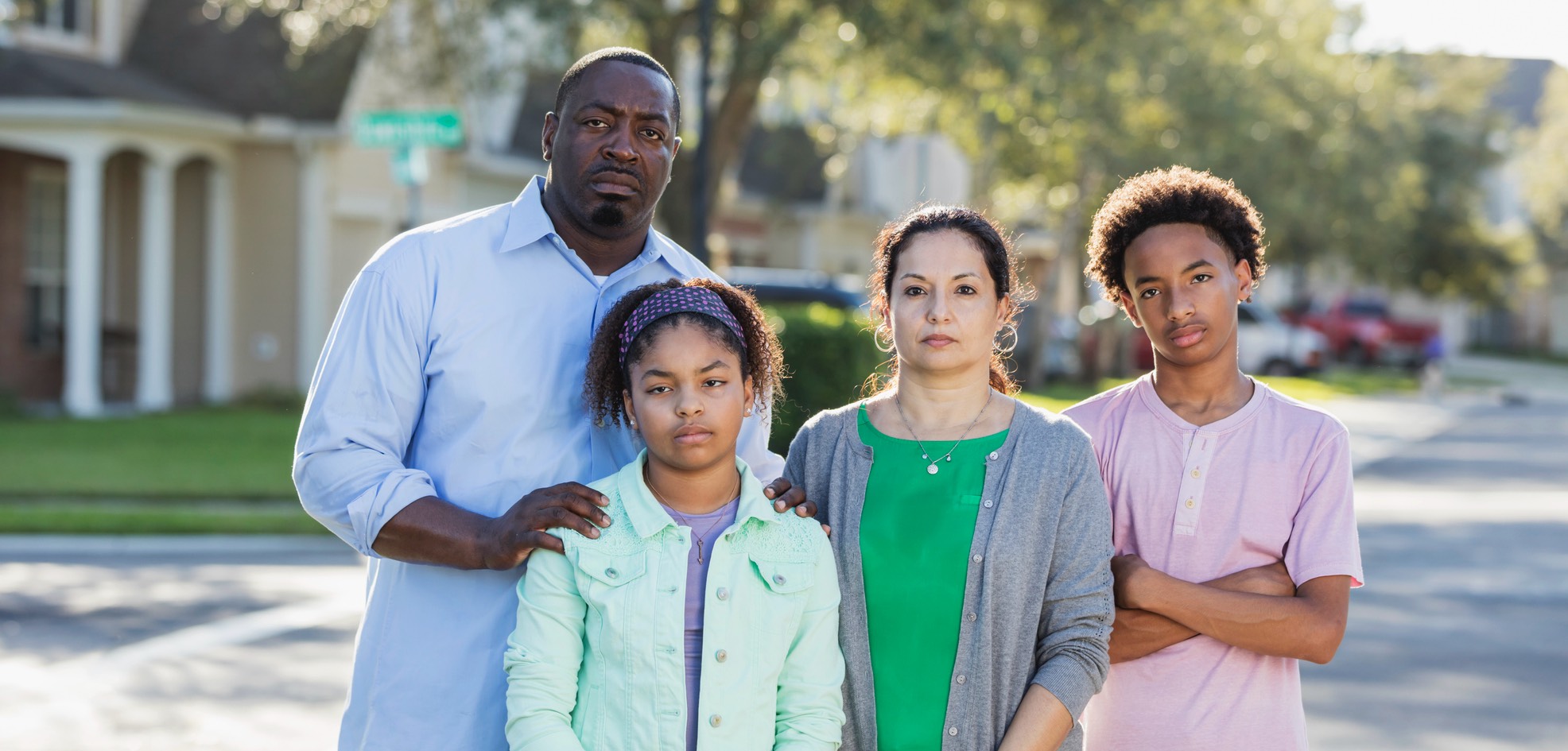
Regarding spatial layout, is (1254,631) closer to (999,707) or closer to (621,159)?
(999,707)

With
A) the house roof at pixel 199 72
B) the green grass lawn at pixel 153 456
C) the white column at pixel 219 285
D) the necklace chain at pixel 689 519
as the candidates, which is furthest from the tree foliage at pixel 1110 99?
the necklace chain at pixel 689 519

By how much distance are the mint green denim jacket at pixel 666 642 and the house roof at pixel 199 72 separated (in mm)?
15521

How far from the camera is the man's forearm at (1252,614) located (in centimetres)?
285

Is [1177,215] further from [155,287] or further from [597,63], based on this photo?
[155,287]

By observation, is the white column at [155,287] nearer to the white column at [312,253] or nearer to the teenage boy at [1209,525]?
the white column at [312,253]

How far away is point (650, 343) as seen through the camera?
111 inches

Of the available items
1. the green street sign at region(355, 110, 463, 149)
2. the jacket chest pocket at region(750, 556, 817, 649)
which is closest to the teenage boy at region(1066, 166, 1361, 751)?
the jacket chest pocket at region(750, 556, 817, 649)

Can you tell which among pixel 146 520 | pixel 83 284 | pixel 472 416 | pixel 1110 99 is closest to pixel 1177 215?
pixel 472 416

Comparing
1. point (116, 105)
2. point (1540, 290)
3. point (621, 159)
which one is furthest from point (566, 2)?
point (1540, 290)

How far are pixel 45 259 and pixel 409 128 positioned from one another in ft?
35.8

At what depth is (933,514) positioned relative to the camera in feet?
9.20

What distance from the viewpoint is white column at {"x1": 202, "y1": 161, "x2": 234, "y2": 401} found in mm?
20000

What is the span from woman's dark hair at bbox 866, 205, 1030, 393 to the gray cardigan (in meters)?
0.29

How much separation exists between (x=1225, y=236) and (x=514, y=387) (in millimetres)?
1503
